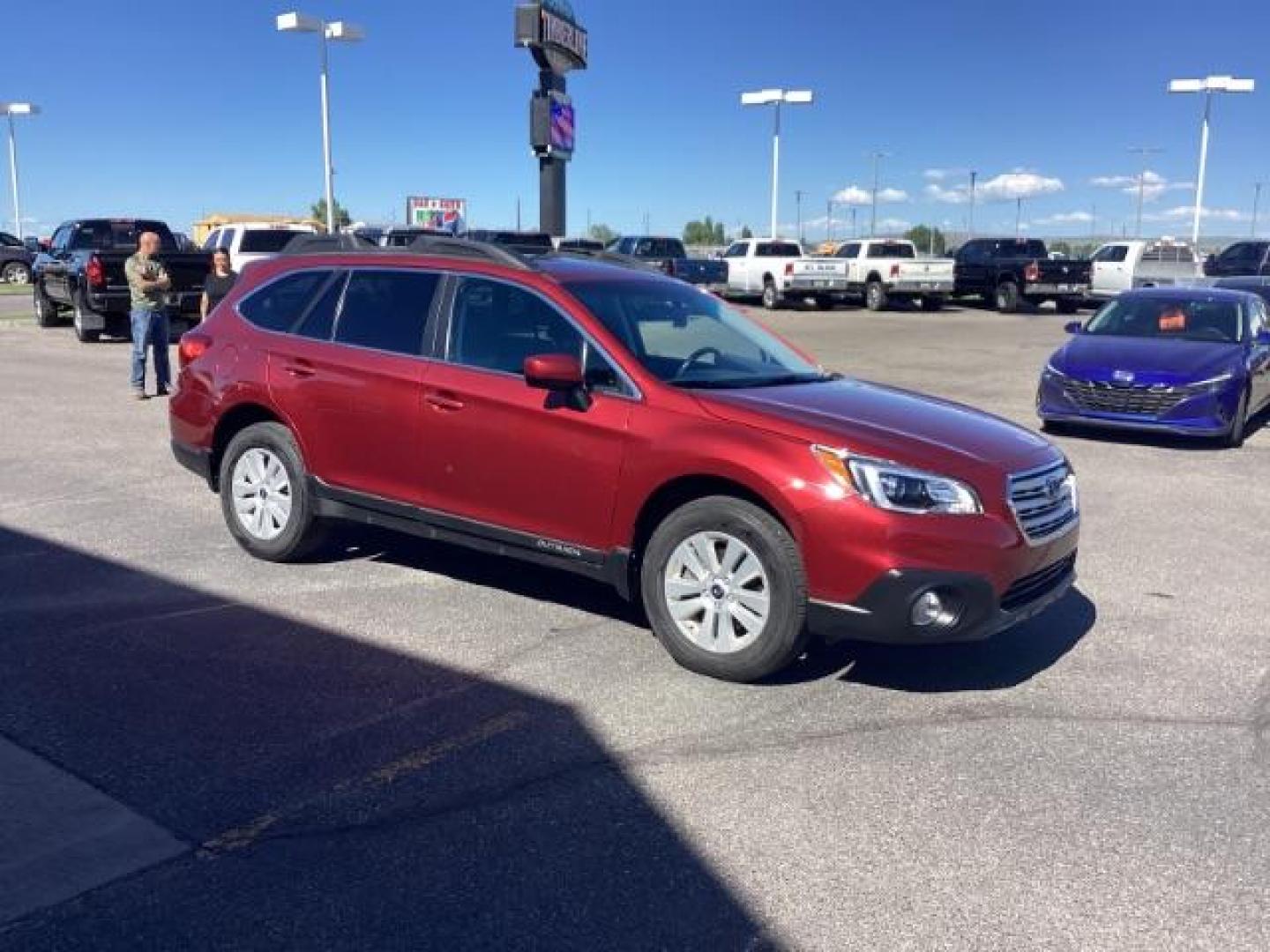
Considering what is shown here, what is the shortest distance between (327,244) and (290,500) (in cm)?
150

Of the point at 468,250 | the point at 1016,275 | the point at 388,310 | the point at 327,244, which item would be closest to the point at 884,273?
the point at 1016,275

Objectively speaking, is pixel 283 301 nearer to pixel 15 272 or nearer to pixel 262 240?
pixel 262 240

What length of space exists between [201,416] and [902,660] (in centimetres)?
413

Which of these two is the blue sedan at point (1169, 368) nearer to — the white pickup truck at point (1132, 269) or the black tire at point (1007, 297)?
the white pickup truck at point (1132, 269)

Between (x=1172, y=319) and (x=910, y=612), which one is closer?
(x=910, y=612)

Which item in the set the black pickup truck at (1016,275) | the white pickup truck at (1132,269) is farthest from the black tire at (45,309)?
the white pickup truck at (1132,269)

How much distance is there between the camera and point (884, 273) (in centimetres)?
3275

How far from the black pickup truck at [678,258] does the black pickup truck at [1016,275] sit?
274 inches

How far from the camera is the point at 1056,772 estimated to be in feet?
13.4

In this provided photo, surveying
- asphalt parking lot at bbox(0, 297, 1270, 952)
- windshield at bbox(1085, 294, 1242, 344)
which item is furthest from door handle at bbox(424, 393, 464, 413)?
windshield at bbox(1085, 294, 1242, 344)

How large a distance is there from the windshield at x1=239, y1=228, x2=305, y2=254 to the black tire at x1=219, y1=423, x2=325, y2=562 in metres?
15.8

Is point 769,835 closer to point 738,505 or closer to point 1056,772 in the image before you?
point 1056,772

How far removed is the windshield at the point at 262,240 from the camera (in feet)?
70.6

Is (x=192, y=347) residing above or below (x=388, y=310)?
below
